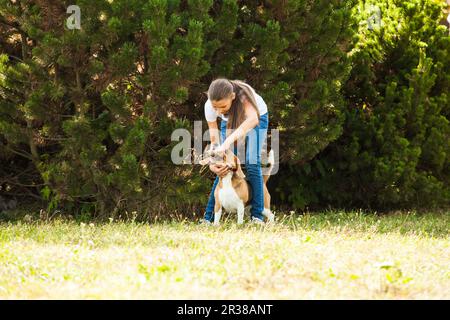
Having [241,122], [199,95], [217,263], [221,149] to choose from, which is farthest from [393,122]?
[217,263]

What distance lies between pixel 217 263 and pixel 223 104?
213 cm

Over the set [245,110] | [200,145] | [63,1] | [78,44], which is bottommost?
[200,145]

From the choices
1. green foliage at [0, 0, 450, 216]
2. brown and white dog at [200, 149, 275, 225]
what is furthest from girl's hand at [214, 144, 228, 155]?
green foliage at [0, 0, 450, 216]

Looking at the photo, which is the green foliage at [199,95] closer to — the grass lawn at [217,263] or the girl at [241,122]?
the girl at [241,122]

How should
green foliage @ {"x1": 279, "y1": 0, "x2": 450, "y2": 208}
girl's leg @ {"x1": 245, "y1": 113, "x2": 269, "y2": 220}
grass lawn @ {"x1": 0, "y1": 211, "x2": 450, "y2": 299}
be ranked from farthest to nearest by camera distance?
green foliage @ {"x1": 279, "y1": 0, "x2": 450, "y2": 208} → girl's leg @ {"x1": 245, "y1": 113, "x2": 269, "y2": 220} → grass lawn @ {"x1": 0, "y1": 211, "x2": 450, "y2": 299}

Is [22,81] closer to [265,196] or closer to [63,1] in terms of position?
[63,1]

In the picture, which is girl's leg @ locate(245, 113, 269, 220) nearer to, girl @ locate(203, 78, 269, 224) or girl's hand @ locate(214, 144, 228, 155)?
girl @ locate(203, 78, 269, 224)

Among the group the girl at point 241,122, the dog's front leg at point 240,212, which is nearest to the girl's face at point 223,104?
the girl at point 241,122

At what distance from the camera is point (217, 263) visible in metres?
4.14

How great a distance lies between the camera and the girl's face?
591 cm

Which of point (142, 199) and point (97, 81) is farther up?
point (97, 81)
